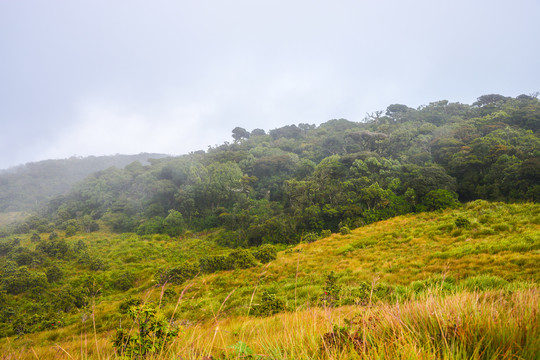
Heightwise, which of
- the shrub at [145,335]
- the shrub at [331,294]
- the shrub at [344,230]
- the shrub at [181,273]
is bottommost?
the shrub at [344,230]

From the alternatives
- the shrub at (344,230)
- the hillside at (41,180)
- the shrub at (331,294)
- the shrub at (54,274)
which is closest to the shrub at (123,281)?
the shrub at (54,274)

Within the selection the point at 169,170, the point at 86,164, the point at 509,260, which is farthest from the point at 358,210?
the point at 86,164

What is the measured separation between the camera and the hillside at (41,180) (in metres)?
49.3

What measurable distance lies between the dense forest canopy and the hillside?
2029 centimetres

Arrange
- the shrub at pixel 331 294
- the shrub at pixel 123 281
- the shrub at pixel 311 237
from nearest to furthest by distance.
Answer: the shrub at pixel 331 294, the shrub at pixel 123 281, the shrub at pixel 311 237

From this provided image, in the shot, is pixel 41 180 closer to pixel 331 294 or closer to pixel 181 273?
pixel 181 273

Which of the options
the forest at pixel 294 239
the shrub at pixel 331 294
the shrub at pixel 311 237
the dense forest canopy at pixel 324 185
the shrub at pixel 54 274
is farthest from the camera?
the dense forest canopy at pixel 324 185

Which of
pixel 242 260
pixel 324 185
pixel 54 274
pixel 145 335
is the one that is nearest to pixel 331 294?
pixel 145 335

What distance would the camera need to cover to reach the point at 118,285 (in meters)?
13.2

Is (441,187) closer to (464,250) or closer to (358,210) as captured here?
(358,210)

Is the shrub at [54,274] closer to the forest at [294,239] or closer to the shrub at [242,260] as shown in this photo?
the forest at [294,239]

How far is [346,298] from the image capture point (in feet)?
15.2

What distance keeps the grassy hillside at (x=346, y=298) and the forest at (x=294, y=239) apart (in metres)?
0.05

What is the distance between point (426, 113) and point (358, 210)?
4329 cm
